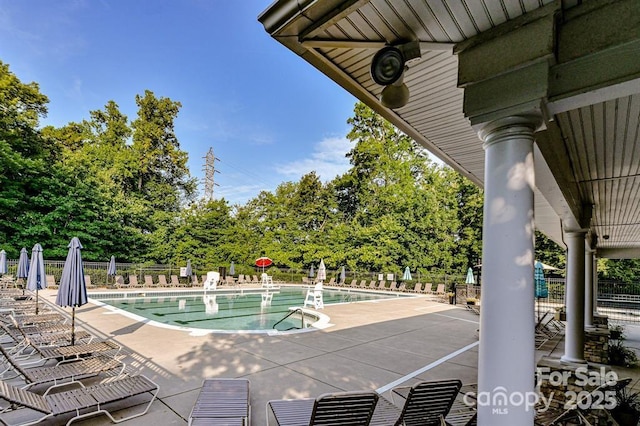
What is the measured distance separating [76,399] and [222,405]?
163 centimetres

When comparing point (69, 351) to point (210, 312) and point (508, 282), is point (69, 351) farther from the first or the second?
point (210, 312)

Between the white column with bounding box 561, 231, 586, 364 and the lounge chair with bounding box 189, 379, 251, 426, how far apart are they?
520cm

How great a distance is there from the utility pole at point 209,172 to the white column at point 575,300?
167ft

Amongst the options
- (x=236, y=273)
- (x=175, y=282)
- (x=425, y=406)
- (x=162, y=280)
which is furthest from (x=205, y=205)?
(x=425, y=406)

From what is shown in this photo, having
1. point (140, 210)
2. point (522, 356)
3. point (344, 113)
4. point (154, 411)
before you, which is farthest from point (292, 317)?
point (344, 113)

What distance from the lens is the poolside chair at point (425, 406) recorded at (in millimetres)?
3178

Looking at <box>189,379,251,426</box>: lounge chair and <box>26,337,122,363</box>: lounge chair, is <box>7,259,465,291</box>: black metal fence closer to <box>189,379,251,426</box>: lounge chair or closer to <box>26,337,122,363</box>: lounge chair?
<box>26,337,122,363</box>: lounge chair

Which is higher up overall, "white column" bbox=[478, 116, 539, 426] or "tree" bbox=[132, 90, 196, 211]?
"tree" bbox=[132, 90, 196, 211]

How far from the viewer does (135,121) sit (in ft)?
107

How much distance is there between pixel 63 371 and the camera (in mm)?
4367

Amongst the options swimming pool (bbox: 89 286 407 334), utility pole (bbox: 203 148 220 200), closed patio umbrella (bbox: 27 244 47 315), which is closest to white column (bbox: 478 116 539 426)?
swimming pool (bbox: 89 286 407 334)

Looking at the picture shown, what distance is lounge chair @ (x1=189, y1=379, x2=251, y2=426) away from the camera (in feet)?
10.5

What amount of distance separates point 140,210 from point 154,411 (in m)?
27.0

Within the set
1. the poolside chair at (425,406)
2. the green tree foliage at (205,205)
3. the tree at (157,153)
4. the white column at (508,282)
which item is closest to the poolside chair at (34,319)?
the poolside chair at (425,406)
